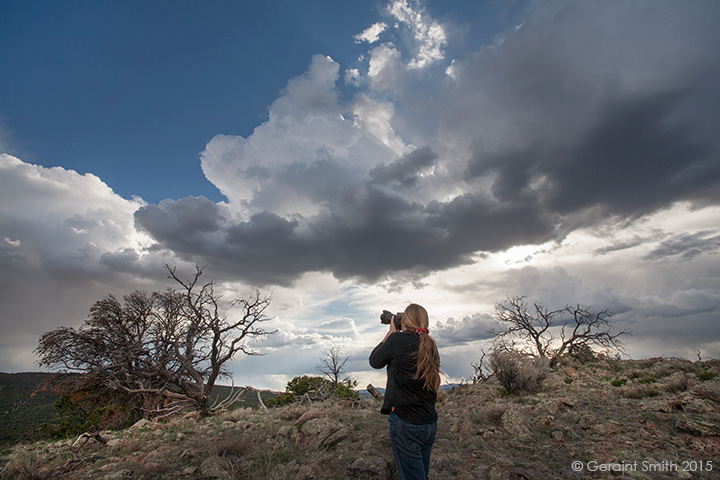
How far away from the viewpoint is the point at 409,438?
3293 mm

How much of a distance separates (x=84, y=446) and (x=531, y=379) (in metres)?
12.4

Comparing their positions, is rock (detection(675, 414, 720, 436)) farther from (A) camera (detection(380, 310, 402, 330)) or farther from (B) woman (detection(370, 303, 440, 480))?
(A) camera (detection(380, 310, 402, 330))

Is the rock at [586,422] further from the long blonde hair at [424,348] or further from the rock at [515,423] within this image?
the long blonde hair at [424,348]

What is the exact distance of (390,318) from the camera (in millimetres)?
4309

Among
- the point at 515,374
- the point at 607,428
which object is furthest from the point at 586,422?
the point at 515,374

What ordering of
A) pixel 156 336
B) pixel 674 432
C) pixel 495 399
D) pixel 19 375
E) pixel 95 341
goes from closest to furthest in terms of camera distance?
1. pixel 674 432
2. pixel 495 399
3. pixel 95 341
4. pixel 156 336
5. pixel 19 375

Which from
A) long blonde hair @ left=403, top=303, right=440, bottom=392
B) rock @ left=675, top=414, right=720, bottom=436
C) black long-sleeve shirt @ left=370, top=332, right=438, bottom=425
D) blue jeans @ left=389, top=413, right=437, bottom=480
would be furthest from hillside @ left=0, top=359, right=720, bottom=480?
long blonde hair @ left=403, top=303, right=440, bottom=392

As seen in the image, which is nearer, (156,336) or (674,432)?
(674,432)

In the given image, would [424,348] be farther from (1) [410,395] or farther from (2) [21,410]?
(2) [21,410]

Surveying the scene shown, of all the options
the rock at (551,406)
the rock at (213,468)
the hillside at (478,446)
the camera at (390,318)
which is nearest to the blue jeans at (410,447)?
the camera at (390,318)

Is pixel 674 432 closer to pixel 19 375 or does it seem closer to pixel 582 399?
pixel 582 399

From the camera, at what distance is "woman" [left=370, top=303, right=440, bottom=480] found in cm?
329

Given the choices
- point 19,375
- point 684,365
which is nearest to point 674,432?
point 684,365

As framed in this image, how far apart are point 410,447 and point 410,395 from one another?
50 cm
